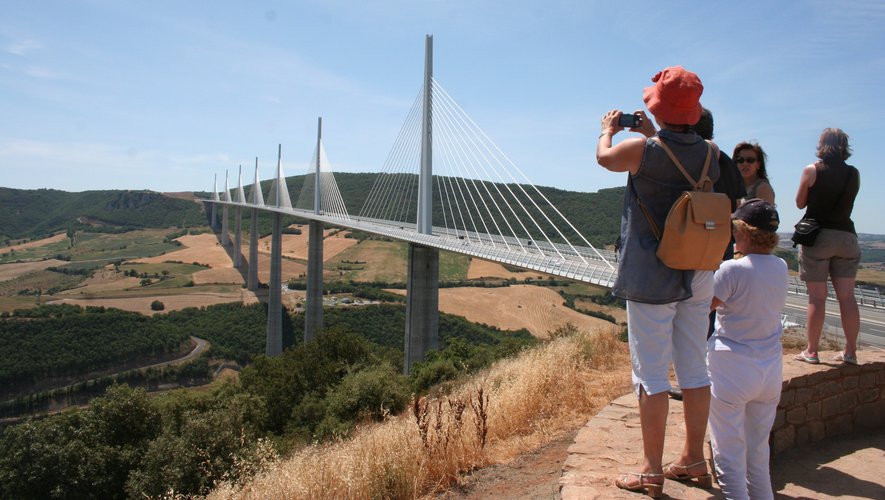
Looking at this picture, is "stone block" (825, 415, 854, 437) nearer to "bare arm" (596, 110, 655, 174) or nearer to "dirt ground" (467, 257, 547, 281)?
"bare arm" (596, 110, 655, 174)

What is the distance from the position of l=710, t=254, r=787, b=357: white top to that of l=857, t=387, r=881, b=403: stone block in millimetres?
1787

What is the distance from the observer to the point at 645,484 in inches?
78.9

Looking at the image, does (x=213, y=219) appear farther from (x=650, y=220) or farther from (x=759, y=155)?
(x=650, y=220)

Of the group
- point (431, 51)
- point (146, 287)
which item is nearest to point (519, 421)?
point (431, 51)

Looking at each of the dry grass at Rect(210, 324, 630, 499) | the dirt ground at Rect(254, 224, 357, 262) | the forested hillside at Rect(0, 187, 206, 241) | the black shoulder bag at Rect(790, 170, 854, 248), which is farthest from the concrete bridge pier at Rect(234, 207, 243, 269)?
the black shoulder bag at Rect(790, 170, 854, 248)

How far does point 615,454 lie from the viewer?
241 centimetres

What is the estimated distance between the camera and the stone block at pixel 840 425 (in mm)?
3085

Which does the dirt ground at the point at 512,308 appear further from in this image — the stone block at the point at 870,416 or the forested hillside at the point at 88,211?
the forested hillside at the point at 88,211

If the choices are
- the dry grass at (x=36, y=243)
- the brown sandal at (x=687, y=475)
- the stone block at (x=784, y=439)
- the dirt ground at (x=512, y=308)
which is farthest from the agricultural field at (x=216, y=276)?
the brown sandal at (x=687, y=475)

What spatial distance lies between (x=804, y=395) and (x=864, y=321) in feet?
21.0

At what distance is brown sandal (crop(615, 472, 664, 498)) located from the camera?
6.52ft

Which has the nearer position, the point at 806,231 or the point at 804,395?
the point at 804,395

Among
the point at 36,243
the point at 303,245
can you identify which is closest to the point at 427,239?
the point at 303,245

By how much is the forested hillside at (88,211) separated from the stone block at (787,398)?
343ft
